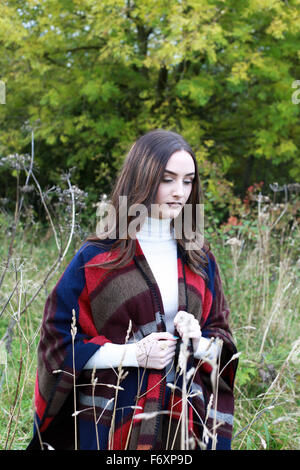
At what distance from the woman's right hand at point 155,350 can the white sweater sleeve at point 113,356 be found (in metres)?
0.02

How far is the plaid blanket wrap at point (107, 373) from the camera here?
1.39 meters

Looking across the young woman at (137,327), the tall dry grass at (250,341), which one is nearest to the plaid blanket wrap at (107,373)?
the young woman at (137,327)

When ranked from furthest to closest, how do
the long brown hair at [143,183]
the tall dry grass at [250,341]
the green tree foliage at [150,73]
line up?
the green tree foliage at [150,73] < the tall dry grass at [250,341] < the long brown hair at [143,183]

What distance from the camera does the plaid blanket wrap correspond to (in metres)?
1.39

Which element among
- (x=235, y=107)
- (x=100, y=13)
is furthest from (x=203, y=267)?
(x=235, y=107)

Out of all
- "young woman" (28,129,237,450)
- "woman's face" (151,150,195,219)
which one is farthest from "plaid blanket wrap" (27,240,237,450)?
"woman's face" (151,150,195,219)

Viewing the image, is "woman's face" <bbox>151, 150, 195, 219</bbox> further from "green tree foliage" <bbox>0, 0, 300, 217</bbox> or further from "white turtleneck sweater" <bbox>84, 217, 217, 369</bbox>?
"green tree foliage" <bbox>0, 0, 300, 217</bbox>

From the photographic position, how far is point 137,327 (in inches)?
57.3

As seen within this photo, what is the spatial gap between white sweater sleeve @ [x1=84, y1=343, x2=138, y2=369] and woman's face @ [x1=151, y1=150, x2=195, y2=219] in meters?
0.45

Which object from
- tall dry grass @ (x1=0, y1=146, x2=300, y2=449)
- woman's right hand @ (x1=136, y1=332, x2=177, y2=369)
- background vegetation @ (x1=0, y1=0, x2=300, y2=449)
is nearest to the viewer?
woman's right hand @ (x1=136, y1=332, x2=177, y2=369)

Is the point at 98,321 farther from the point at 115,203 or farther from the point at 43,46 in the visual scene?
the point at 43,46

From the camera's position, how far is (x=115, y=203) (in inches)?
63.6

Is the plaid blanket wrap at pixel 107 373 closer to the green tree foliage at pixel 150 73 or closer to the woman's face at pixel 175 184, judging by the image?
the woman's face at pixel 175 184

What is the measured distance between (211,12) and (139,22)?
999 mm
